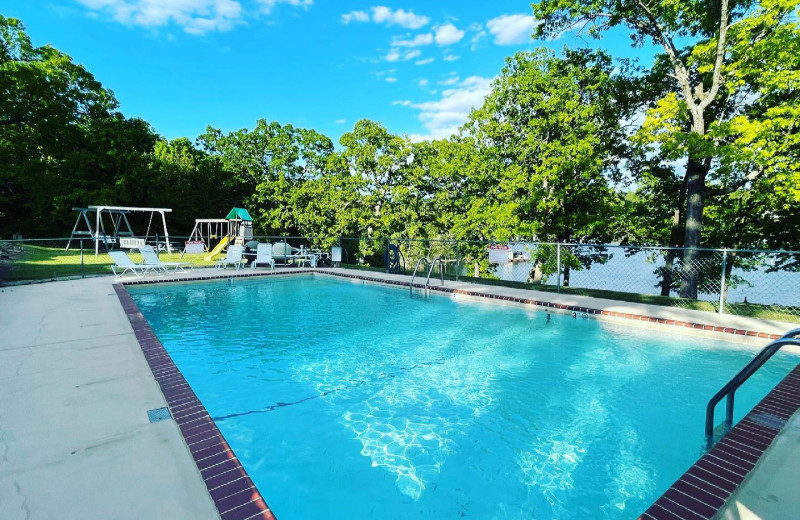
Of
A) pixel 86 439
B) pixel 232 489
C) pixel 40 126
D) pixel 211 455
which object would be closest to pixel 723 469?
pixel 232 489

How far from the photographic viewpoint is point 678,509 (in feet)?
7.03

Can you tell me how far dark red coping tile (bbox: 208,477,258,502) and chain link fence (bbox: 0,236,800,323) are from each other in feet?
28.3

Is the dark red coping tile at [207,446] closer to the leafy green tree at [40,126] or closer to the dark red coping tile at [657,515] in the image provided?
the dark red coping tile at [657,515]

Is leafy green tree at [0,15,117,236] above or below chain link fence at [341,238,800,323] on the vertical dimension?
above

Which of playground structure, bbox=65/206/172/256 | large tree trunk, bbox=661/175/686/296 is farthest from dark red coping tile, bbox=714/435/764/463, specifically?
playground structure, bbox=65/206/172/256

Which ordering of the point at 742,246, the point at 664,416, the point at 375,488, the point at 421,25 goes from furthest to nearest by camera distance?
the point at 421,25 → the point at 742,246 → the point at 664,416 → the point at 375,488

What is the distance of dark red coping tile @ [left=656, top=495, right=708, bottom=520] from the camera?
81.2 inches

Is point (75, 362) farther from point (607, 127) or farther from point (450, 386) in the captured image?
point (607, 127)

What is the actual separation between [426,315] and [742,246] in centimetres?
1440

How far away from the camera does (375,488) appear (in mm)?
2945

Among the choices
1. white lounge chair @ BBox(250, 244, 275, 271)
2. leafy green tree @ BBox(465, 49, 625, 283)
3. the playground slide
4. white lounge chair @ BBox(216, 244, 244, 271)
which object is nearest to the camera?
leafy green tree @ BBox(465, 49, 625, 283)

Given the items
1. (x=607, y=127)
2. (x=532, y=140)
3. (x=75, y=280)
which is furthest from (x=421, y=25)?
(x=75, y=280)

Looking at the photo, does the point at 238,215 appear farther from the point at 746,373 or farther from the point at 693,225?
the point at 746,373

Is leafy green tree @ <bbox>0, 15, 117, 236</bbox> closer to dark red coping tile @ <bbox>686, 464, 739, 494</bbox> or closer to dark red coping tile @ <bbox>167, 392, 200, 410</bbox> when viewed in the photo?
dark red coping tile @ <bbox>167, 392, 200, 410</bbox>
